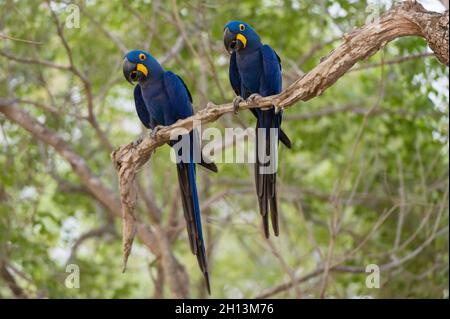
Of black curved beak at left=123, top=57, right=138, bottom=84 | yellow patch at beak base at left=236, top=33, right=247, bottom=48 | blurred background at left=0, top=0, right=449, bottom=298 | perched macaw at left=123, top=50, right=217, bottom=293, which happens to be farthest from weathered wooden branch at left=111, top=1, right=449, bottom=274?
blurred background at left=0, top=0, right=449, bottom=298

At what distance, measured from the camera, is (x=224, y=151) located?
22.4 feet

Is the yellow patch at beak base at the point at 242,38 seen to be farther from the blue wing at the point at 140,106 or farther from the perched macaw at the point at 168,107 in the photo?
the blue wing at the point at 140,106

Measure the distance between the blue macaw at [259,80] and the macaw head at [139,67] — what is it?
49cm

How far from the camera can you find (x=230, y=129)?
595 centimetres

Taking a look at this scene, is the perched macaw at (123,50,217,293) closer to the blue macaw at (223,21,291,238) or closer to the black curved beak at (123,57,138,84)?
the black curved beak at (123,57,138,84)

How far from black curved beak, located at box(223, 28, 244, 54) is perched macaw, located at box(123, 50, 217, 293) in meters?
0.45

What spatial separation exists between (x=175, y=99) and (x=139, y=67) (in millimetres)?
347

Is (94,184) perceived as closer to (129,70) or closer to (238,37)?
(129,70)

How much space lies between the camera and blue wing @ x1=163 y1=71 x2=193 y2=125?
434cm

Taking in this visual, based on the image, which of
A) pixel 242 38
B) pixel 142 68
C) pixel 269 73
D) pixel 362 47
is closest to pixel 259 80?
pixel 269 73

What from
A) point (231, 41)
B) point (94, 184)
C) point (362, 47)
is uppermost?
point (231, 41)

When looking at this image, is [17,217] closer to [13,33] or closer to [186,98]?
[13,33]

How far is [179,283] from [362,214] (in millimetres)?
2330
